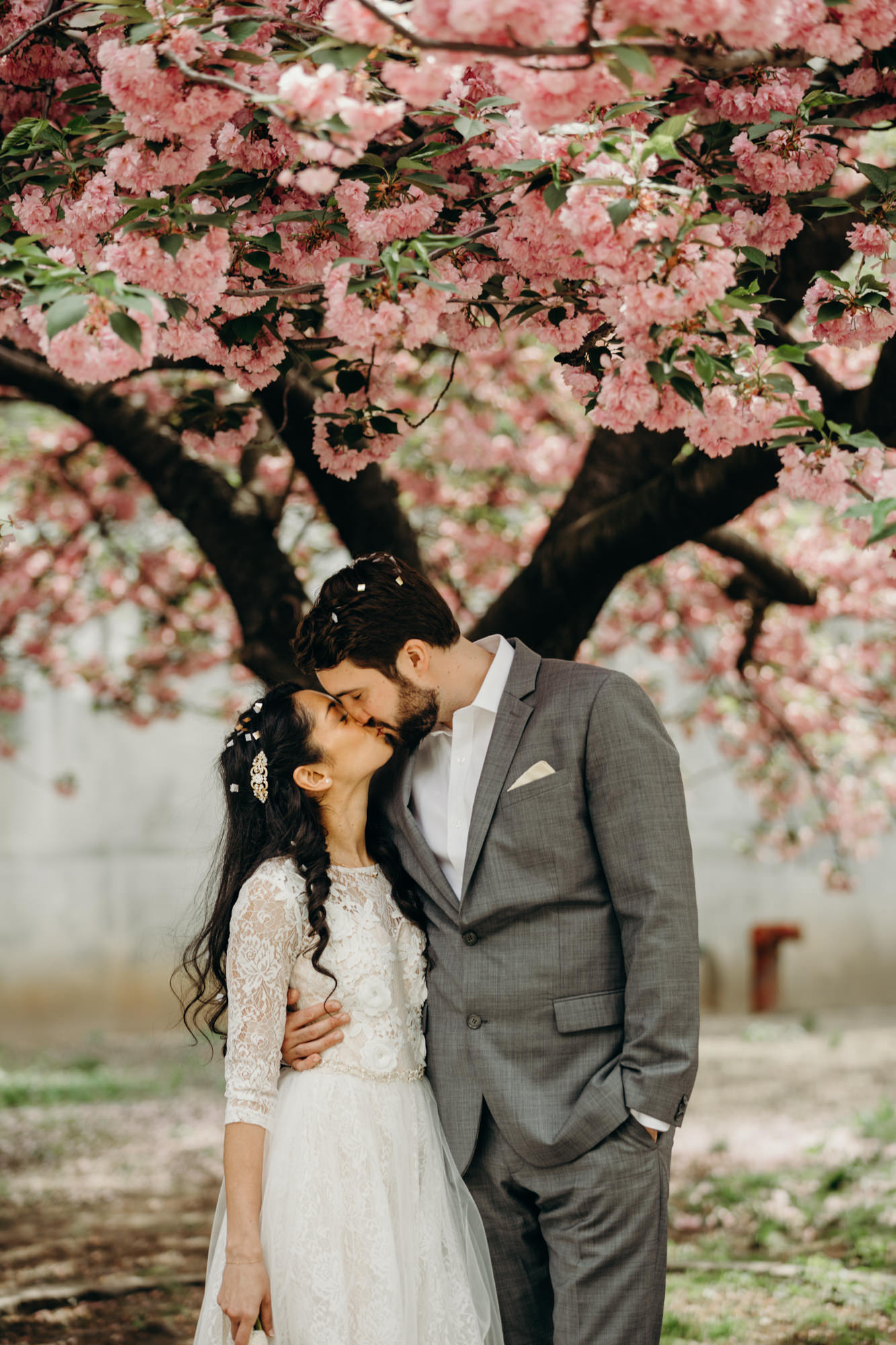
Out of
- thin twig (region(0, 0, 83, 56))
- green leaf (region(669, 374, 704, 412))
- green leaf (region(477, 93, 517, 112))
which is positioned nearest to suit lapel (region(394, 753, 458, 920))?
green leaf (region(669, 374, 704, 412))

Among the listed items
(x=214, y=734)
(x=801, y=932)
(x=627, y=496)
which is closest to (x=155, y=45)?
(x=627, y=496)

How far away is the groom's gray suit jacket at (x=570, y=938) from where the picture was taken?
2119 mm

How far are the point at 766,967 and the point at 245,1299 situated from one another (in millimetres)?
8632

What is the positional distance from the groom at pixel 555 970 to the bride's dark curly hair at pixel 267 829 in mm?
106

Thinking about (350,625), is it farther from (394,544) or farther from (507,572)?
(507,572)

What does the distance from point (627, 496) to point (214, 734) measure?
7363 millimetres

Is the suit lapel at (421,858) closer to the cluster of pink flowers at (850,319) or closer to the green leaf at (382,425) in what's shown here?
the green leaf at (382,425)

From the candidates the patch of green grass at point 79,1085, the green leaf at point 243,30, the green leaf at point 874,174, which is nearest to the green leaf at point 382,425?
the green leaf at point 243,30

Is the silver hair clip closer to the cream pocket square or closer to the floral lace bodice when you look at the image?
the floral lace bodice

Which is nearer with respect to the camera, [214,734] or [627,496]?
[627,496]

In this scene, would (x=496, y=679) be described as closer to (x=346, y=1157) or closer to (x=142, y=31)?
(x=346, y=1157)

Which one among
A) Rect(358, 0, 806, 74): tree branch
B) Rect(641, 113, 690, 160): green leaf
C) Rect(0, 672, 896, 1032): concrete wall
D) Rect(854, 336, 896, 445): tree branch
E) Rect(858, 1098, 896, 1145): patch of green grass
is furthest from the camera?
Rect(0, 672, 896, 1032): concrete wall

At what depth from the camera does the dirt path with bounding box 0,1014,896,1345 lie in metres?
3.54

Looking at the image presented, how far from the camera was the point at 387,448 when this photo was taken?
2.68 meters
